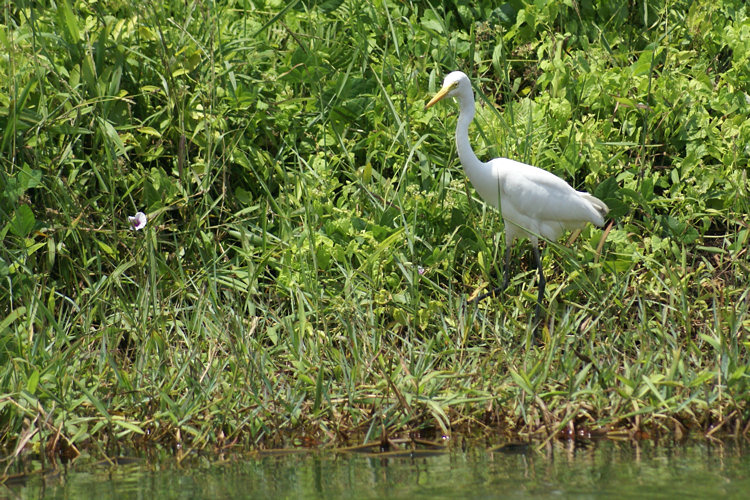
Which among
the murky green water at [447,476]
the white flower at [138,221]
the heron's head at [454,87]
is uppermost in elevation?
the heron's head at [454,87]

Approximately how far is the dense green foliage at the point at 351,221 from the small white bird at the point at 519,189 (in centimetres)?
16

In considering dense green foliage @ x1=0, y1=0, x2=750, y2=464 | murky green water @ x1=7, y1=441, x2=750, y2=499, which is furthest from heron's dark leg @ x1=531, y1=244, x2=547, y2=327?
murky green water @ x1=7, y1=441, x2=750, y2=499

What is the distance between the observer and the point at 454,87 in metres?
4.85

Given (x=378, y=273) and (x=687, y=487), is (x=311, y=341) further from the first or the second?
(x=687, y=487)

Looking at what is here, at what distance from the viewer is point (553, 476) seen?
3.10 m

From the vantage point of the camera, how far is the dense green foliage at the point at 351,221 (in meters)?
3.67

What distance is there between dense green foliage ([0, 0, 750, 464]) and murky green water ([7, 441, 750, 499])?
0.20 m

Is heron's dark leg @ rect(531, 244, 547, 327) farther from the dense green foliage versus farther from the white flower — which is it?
the white flower

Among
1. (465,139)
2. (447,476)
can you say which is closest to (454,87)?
(465,139)

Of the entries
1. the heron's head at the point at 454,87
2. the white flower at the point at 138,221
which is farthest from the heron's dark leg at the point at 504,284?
the white flower at the point at 138,221

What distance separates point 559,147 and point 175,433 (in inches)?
108

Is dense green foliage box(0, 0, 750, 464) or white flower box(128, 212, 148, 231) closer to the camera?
dense green foliage box(0, 0, 750, 464)

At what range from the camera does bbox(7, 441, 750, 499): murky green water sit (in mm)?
2951

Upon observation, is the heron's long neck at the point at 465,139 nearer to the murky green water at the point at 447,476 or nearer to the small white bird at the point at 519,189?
the small white bird at the point at 519,189
